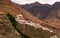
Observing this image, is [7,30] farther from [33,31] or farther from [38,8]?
[38,8]

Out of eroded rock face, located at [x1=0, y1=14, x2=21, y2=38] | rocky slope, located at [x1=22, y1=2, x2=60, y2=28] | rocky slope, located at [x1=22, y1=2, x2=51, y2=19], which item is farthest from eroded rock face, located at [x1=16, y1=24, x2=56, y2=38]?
rocky slope, located at [x1=22, y1=2, x2=51, y2=19]

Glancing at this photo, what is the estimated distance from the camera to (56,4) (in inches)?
7520

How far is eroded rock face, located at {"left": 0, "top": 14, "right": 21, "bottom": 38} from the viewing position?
176 feet

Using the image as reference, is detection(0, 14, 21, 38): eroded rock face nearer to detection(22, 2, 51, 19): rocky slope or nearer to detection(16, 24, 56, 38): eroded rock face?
detection(16, 24, 56, 38): eroded rock face

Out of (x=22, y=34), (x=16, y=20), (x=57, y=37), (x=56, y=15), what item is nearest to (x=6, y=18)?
(x=16, y=20)

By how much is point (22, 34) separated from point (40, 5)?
142m

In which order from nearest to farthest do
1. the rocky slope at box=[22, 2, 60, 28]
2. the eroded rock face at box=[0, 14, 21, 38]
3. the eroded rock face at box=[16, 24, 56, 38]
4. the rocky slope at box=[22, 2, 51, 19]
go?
the eroded rock face at box=[0, 14, 21, 38]
the eroded rock face at box=[16, 24, 56, 38]
the rocky slope at box=[22, 2, 60, 28]
the rocky slope at box=[22, 2, 51, 19]

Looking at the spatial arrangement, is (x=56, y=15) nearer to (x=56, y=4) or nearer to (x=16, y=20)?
(x=56, y=4)

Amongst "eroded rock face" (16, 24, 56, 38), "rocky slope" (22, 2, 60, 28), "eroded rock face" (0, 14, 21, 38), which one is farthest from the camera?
"rocky slope" (22, 2, 60, 28)

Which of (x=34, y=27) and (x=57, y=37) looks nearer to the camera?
(x=57, y=37)

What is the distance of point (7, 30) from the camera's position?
5541 centimetres

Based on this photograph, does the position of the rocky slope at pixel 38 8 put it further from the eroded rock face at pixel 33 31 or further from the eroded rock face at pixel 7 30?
the eroded rock face at pixel 7 30

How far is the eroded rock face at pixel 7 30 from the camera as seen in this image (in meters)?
53.6

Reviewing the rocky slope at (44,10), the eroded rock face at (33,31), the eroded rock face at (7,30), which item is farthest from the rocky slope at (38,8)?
the eroded rock face at (7,30)
